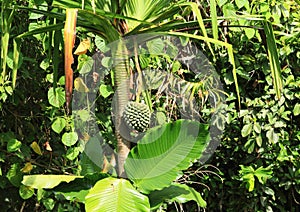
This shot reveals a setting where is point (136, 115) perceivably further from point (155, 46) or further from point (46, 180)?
point (155, 46)

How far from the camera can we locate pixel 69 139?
264 centimetres

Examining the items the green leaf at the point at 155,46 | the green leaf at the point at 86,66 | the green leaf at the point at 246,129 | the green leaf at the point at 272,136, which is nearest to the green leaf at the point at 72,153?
the green leaf at the point at 86,66

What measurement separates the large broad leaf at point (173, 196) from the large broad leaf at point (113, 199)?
199 millimetres

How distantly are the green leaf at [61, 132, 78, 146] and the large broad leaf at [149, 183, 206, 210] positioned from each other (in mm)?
672

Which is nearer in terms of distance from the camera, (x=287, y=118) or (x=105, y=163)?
(x=105, y=163)

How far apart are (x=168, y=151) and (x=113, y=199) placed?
33 cm

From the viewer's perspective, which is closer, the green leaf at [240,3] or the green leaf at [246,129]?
Result: the green leaf at [240,3]

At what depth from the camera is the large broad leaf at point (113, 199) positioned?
1.88 metres

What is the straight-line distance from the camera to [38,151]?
2805mm

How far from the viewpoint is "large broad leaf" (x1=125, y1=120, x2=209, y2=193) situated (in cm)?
204

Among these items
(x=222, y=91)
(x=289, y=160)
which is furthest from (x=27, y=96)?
(x=289, y=160)

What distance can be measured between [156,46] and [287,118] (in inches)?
36.1

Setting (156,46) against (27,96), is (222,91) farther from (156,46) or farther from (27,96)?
(27,96)

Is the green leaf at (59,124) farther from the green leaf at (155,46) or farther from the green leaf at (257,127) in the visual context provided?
the green leaf at (257,127)
